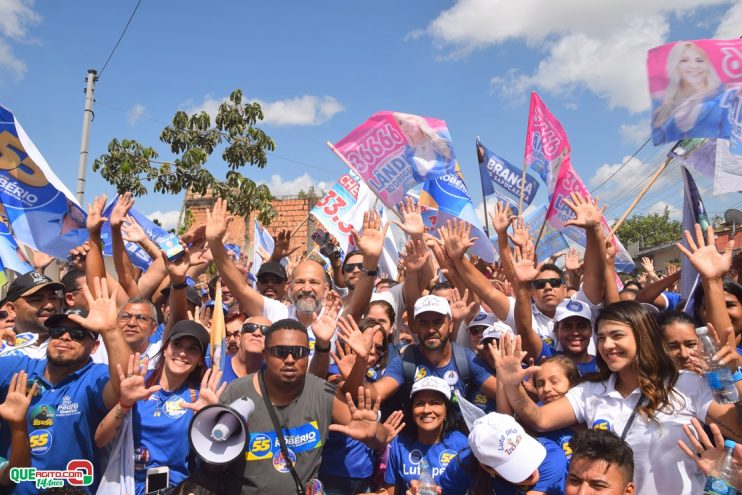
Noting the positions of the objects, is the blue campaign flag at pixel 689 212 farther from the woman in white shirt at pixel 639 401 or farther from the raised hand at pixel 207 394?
the raised hand at pixel 207 394

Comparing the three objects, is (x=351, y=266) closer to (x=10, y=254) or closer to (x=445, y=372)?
(x=445, y=372)

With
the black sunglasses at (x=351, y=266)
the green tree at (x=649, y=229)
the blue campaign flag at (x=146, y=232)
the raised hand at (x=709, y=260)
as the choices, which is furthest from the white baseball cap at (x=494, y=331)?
the green tree at (x=649, y=229)

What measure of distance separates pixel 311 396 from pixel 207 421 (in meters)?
0.62

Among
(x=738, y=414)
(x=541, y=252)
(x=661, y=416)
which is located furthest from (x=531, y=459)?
(x=541, y=252)

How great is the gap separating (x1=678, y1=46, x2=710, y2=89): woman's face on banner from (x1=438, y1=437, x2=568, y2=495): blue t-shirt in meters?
3.25

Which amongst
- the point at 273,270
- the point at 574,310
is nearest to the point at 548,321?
the point at 574,310

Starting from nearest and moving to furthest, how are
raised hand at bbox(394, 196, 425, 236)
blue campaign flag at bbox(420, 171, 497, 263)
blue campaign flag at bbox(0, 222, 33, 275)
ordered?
raised hand at bbox(394, 196, 425, 236), blue campaign flag at bbox(0, 222, 33, 275), blue campaign flag at bbox(420, 171, 497, 263)

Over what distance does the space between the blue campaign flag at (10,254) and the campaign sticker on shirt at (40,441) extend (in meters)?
2.91

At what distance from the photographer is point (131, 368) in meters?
3.17

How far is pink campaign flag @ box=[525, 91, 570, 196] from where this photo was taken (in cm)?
711

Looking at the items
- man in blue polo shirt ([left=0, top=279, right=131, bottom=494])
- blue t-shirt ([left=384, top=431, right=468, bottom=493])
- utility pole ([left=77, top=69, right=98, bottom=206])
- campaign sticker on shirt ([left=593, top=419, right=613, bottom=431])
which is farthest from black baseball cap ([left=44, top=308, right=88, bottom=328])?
→ utility pole ([left=77, top=69, right=98, bottom=206])

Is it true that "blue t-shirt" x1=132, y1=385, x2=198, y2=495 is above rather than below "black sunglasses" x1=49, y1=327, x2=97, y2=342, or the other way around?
below

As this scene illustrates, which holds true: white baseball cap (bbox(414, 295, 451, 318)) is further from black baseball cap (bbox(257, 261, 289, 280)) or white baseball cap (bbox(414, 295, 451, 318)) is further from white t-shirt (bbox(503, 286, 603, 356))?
black baseball cap (bbox(257, 261, 289, 280))

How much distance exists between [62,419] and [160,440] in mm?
560
